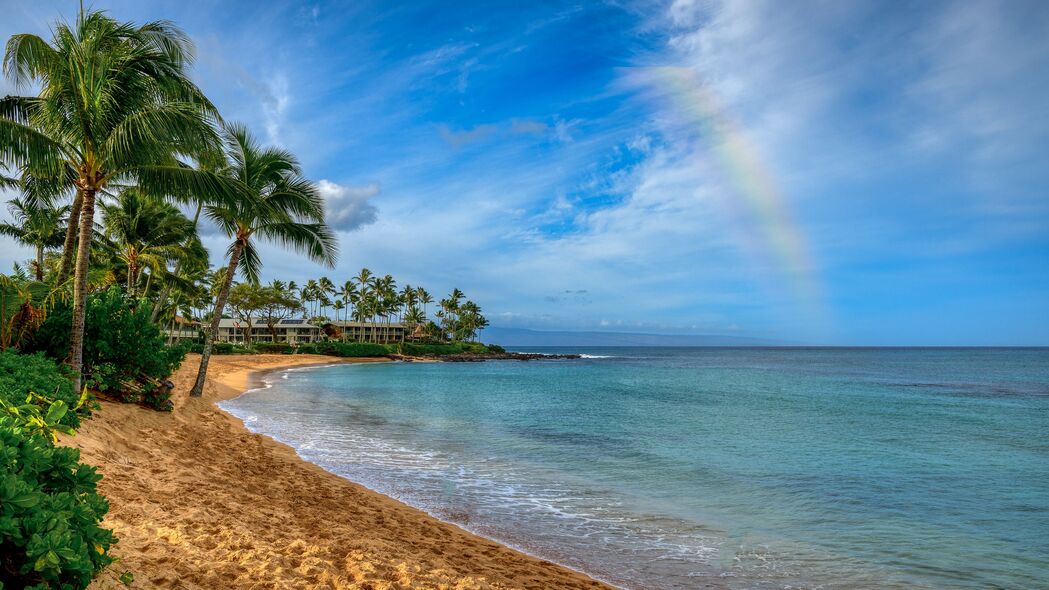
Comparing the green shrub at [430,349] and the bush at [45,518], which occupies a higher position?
the bush at [45,518]

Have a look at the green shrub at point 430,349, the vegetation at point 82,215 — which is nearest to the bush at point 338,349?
the green shrub at point 430,349

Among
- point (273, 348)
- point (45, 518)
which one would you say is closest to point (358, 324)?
point (273, 348)

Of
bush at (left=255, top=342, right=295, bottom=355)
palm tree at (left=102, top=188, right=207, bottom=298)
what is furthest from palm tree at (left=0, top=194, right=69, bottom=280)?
bush at (left=255, top=342, right=295, bottom=355)

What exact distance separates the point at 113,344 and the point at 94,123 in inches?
206

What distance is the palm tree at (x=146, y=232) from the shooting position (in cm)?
2347

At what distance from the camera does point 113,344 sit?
12344 millimetres

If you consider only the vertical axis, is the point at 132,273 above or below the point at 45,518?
above

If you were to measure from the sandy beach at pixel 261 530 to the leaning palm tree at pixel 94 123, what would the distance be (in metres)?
2.98

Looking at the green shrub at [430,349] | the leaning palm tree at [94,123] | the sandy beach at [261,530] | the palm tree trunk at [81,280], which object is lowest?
the green shrub at [430,349]

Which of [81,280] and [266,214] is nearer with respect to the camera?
[81,280]

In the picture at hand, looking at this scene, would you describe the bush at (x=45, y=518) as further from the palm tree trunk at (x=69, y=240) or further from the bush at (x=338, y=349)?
the bush at (x=338, y=349)

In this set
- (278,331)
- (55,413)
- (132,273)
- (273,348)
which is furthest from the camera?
(278,331)

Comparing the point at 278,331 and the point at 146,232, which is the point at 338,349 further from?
the point at 146,232

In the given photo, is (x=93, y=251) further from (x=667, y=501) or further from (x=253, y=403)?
(x=667, y=501)
